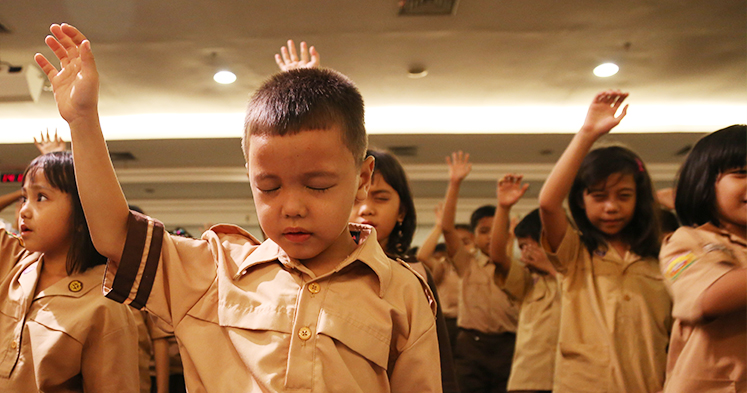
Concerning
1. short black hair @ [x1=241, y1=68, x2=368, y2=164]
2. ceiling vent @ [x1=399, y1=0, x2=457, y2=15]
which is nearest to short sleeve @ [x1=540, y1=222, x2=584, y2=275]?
short black hair @ [x1=241, y1=68, x2=368, y2=164]

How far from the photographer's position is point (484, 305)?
2.97 metres

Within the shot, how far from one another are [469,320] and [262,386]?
2.38 m

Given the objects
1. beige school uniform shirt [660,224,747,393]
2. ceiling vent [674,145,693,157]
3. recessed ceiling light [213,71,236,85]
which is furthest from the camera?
ceiling vent [674,145,693,157]

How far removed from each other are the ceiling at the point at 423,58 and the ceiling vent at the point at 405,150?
0.02 m

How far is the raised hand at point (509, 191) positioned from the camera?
6.30ft

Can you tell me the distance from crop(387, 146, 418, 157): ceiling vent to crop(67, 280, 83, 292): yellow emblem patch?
3813 mm

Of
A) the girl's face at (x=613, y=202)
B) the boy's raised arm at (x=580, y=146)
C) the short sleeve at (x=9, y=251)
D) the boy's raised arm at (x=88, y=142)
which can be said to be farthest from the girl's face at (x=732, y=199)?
the short sleeve at (x=9, y=251)

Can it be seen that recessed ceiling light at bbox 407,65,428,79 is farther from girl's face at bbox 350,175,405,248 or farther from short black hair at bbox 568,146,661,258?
girl's face at bbox 350,175,405,248

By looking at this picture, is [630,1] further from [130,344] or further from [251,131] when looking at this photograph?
[130,344]

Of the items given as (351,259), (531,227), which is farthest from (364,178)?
(531,227)

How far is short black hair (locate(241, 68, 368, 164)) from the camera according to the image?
2.54ft

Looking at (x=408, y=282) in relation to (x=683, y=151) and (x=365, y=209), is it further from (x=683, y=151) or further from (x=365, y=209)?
(x=683, y=151)

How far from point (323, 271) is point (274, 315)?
0.40 feet

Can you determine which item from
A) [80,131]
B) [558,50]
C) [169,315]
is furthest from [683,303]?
[558,50]
